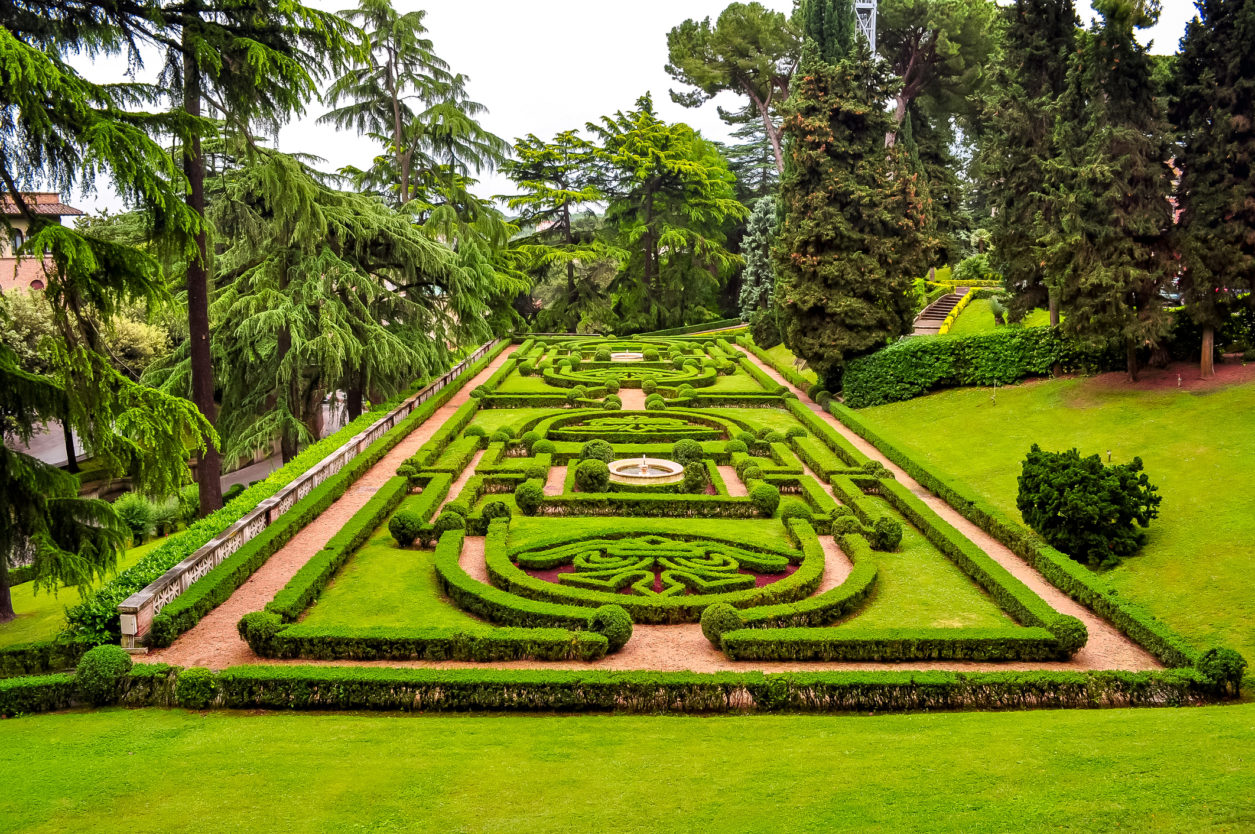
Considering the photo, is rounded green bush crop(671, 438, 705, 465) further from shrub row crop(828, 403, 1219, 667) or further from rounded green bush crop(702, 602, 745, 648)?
rounded green bush crop(702, 602, 745, 648)

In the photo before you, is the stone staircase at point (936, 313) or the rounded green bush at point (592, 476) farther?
the stone staircase at point (936, 313)

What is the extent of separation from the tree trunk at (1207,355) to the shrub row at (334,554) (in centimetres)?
2106

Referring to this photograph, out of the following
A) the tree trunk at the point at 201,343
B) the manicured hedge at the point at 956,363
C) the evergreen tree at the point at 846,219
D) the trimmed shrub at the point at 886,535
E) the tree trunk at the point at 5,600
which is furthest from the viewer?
the evergreen tree at the point at 846,219

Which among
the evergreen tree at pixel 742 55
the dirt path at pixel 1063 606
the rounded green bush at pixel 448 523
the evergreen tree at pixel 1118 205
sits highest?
the evergreen tree at pixel 742 55

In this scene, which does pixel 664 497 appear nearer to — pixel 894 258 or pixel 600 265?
pixel 894 258

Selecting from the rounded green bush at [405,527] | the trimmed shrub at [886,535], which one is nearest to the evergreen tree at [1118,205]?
the trimmed shrub at [886,535]

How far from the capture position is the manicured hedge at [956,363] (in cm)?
2720

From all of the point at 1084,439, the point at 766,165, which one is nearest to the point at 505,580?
Answer: the point at 1084,439

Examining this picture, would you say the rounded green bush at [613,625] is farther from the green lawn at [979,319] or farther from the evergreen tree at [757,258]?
the evergreen tree at [757,258]

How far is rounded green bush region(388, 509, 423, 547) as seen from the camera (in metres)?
16.9

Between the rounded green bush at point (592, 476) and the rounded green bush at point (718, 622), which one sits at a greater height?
the rounded green bush at point (592, 476)

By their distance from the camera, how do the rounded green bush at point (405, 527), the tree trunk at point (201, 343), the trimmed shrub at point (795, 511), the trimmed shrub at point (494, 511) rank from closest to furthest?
the rounded green bush at point (405, 527) < the tree trunk at point (201, 343) < the trimmed shrub at point (494, 511) < the trimmed shrub at point (795, 511)

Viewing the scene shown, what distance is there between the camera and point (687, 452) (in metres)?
23.1

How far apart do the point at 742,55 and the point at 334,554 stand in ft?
150
